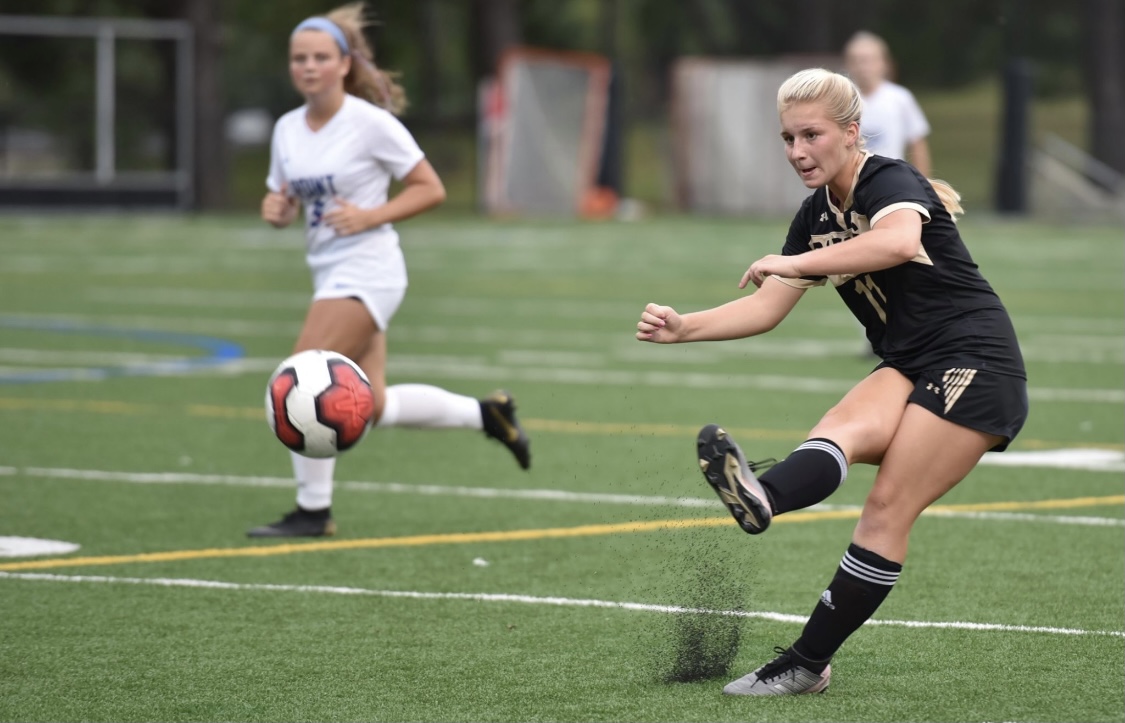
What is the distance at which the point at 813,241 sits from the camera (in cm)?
548

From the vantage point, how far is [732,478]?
4824mm

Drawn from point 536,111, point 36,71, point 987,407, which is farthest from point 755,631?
Result: point 36,71

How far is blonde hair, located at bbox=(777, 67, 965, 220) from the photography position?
17.0 ft

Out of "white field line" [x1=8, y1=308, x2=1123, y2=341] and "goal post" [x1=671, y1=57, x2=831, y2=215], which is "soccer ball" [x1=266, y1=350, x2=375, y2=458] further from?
"goal post" [x1=671, y1=57, x2=831, y2=215]

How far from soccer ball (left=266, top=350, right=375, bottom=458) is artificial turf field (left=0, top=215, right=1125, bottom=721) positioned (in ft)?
1.77

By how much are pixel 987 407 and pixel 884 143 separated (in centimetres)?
847

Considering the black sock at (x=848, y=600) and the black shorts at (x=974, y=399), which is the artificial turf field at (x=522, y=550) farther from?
the black shorts at (x=974, y=399)

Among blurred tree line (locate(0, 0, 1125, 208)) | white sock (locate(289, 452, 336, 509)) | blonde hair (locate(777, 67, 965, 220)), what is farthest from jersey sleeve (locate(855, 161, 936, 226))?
blurred tree line (locate(0, 0, 1125, 208))

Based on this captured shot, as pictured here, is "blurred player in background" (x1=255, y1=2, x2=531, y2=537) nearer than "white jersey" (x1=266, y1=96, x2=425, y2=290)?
Yes

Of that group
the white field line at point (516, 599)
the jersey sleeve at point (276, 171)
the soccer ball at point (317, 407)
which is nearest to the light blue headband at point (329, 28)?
the jersey sleeve at point (276, 171)

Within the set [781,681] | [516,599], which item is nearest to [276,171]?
[516,599]

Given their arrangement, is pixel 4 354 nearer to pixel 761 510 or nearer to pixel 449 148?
pixel 761 510

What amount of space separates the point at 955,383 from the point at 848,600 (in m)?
0.69

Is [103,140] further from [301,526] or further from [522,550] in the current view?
[522,550]
